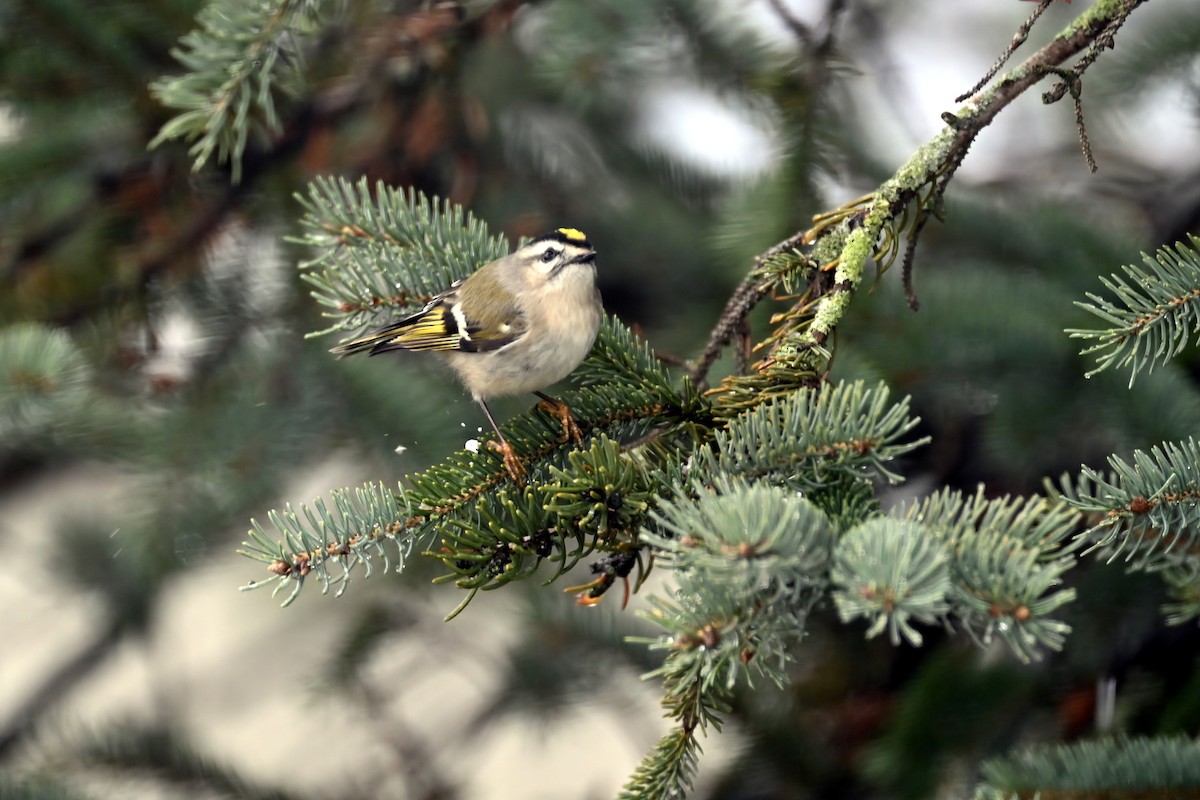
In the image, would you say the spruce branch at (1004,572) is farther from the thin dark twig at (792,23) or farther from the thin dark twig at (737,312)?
the thin dark twig at (792,23)

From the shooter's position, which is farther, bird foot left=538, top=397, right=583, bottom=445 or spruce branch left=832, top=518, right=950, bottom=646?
bird foot left=538, top=397, right=583, bottom=445

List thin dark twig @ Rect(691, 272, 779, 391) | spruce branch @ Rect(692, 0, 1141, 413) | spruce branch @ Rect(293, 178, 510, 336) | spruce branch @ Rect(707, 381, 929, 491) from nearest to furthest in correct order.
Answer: spruce branch @ Rect(707, 381, 929, 491) → spruce branch @ Rect(692, 0, 1141, 413) → thin dark twig @ Rect(691, 272, 779, 391) → spruce branch @ Rect(293, 178, 510, 336)

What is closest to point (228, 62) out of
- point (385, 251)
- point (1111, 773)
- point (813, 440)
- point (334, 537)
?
point (385, 251)

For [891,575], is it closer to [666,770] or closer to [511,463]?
[666,770]

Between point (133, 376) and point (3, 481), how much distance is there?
67 centimetres

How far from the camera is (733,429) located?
1.18 meters

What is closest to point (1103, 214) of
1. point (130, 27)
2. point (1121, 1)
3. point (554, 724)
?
point (1121, 1)

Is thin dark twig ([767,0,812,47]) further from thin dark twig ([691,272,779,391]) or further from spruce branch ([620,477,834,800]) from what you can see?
spruce branch ([620,477,834,800])

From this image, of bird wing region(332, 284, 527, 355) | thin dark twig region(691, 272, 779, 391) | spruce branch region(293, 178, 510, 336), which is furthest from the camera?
bird wing region(332, 284, 527, 355)

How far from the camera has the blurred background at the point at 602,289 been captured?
2.00m

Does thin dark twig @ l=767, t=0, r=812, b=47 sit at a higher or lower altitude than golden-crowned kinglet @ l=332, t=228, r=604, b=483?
higher

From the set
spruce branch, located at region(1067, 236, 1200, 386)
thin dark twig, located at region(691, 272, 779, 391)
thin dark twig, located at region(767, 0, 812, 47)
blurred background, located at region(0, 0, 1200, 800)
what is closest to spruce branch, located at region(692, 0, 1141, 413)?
thin dark twig, located at region(691, 272, 779, 391)

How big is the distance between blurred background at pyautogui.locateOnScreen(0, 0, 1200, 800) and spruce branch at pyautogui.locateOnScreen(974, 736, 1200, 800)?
1.66 ft

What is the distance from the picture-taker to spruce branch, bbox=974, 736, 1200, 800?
1.30 m
